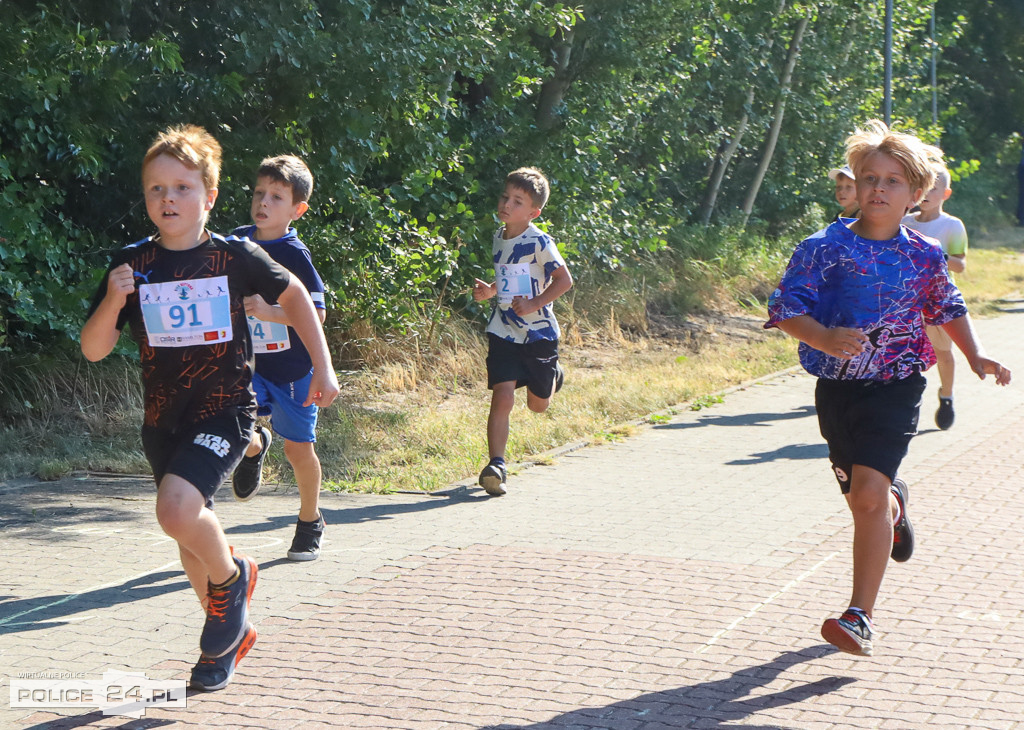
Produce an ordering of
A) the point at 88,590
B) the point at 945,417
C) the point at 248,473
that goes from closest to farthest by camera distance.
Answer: the point at 88,590 → the point at 248,473 → the point at 945,417

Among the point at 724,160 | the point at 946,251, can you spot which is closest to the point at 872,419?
the point at 946,251

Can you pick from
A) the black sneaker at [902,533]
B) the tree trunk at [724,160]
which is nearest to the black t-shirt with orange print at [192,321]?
the black sneaker at [902,533]

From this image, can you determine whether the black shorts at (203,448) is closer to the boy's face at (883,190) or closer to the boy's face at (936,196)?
the boy's face at (883,190)

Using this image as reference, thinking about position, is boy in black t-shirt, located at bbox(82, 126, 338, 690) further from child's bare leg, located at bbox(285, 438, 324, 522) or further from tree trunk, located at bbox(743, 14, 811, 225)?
tree trunk, located at bbox(743, 14, 811, 225)

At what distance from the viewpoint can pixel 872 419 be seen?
15.1ft

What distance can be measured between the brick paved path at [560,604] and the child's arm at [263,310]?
1.21 m

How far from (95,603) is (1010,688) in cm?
353

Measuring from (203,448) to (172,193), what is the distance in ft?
2.76

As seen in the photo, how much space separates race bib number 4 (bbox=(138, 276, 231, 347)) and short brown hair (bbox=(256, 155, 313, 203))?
172cm

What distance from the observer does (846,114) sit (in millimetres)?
20766

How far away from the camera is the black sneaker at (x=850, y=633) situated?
439 centimetres

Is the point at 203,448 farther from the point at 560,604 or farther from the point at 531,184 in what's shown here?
the point at 531,184

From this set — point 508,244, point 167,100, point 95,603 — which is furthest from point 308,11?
point 95,603

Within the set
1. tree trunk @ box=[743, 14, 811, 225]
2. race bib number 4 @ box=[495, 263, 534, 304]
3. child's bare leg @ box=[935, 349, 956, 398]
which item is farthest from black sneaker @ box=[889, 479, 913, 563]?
tree trunk @ box=[743, 14, 811, 225]
